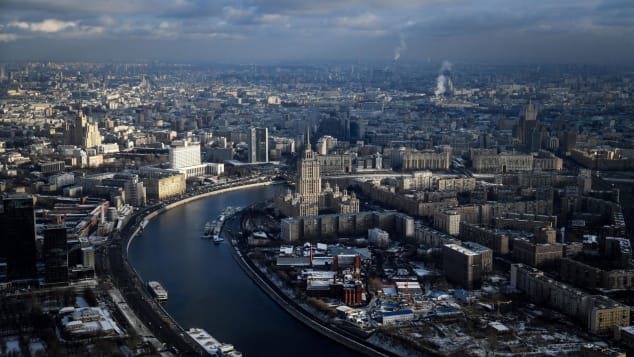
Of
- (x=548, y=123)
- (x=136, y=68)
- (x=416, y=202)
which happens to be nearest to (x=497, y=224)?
(x=416, y=202)

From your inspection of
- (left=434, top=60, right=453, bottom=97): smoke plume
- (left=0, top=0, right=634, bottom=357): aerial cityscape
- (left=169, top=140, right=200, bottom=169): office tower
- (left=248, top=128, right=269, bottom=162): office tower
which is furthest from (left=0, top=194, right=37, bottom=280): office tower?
(left=434, top=60, right=453, bottom=97): smoke plume

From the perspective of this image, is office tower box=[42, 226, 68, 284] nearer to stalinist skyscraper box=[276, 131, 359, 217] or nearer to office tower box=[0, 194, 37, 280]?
office tower box=[0, 194, 37, 280]

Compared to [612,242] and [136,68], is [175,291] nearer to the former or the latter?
[612,242]

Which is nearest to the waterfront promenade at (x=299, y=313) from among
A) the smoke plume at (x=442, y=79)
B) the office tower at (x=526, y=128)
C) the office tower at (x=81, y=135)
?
the office tower at (x=81, y=135)

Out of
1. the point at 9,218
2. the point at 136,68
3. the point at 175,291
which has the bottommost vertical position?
the point at 175,291

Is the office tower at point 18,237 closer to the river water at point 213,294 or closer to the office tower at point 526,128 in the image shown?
→ the river water at point 213,294

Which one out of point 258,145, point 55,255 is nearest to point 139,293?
point 55,255
